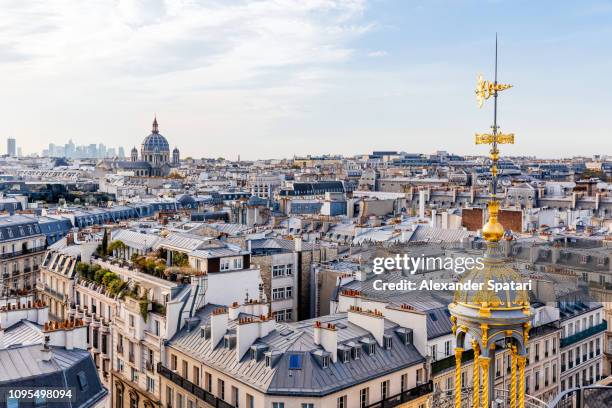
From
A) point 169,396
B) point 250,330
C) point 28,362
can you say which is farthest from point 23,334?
point 250,330

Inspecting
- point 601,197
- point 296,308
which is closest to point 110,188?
point 601,197

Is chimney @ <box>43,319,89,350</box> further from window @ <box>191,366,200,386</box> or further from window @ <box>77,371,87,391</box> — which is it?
window @ <box>191,366,200,386</box>

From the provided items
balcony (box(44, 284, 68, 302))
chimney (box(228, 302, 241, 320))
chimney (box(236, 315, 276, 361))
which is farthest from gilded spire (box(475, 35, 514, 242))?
balcony (box(44, 284, 68, 302))

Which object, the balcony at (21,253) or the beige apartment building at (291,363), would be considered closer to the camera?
the beige apartment building at (291,363)

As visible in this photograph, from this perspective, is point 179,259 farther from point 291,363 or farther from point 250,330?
point 291,363

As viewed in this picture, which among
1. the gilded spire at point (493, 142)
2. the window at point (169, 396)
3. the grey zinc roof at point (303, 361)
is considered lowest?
the window at point (169, 396)

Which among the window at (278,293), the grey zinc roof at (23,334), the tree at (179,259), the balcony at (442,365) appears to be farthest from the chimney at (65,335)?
the window at (278,293)

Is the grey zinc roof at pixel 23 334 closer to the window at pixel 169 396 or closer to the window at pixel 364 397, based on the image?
the window at pixel 169 396
